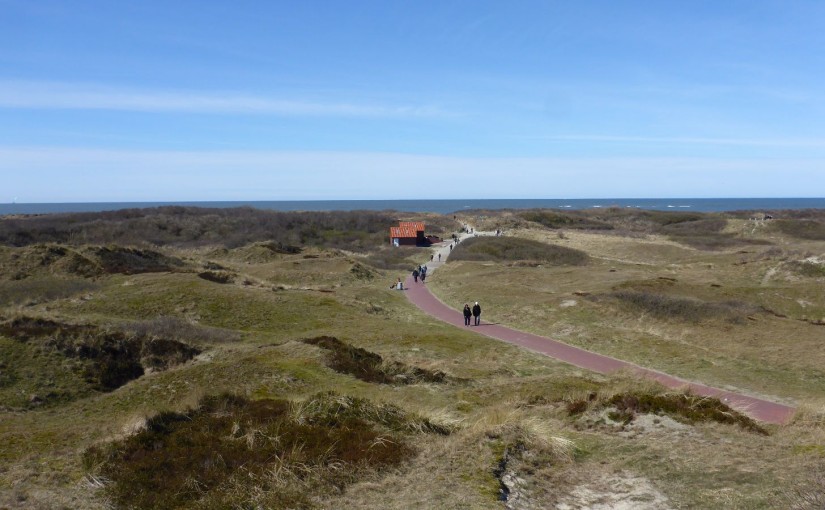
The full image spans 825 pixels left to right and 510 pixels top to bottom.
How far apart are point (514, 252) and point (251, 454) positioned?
223 feet

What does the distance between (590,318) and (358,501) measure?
28631mm

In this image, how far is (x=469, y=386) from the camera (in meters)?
20.2

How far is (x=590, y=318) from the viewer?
35250mm

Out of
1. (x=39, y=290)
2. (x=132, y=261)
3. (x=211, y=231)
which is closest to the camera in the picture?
(x=39, y=290)

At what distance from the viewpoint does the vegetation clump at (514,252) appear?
72062mm

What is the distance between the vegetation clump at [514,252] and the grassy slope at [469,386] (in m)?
21.0

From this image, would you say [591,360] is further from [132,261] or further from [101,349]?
[132,261]

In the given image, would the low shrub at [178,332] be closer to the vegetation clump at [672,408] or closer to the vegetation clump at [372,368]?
the vegetation clump at [372,368]

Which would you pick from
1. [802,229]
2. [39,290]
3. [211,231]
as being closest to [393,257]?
[39,290]

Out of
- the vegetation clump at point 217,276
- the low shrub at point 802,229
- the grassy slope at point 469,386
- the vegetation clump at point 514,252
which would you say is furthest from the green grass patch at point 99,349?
the low shrub at point 802,229

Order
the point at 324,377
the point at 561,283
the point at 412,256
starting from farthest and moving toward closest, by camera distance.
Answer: the point at 412,256, the point at 561,283, the point at 324,377

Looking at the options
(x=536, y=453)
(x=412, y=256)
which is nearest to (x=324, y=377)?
(x=536, y=453)

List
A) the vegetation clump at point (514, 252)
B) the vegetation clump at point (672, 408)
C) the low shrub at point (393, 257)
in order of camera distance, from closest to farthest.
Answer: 1. the vegetation clump at point (672, 408)
2. the low shrub at point (393, 257)
3. the vegetation clump at point (514, 252)

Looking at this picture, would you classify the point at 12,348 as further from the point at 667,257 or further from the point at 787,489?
the point at 667,257
